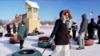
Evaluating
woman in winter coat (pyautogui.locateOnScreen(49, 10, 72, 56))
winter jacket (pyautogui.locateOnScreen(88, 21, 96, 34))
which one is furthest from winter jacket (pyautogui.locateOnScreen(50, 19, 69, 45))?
winter jacket (pyautogui.locateOnScreen(88, 21, 96, 34))

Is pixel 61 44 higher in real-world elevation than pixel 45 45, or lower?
higher

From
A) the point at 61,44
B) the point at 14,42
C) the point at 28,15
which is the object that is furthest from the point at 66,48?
the point at 28,15

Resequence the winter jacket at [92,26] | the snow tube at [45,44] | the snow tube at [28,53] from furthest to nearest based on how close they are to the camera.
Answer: the winter jacket at [92,26], the snow tube at [45,44], the snow tube at [28,53]

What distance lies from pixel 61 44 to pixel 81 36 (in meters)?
3.41

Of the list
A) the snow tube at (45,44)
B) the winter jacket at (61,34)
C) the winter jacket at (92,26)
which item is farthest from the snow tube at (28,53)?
the winter jacket at (92,26)

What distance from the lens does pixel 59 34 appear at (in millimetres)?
5727

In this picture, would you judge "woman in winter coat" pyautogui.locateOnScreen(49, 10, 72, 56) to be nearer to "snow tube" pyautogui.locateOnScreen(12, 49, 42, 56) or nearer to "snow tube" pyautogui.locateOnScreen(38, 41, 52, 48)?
"snow tube" pyautogui.locateOnScreen(12, 49, 42, 56)

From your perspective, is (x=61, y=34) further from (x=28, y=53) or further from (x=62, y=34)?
(x=28, y=53)

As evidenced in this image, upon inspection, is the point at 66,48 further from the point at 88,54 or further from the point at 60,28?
the point at 88,54

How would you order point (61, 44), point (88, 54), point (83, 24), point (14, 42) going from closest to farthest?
point (61, 44)
point (88, 54)
point (83, 24)
point (14, 42)

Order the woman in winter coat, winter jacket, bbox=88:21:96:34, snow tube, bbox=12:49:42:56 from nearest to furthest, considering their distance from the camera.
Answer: the woman in winter coat → snow tube, bbox=12:49:42:56 → winter jacket, bbox=88:21:96:34

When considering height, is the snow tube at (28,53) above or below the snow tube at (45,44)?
above

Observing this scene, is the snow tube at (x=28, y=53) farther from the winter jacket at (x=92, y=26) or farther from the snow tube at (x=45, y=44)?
the winter jacket at (x=92, y=26)

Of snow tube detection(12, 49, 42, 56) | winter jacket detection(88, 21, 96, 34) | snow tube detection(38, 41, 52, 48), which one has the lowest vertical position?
snow tube detection(38, 41, 52, 48)
